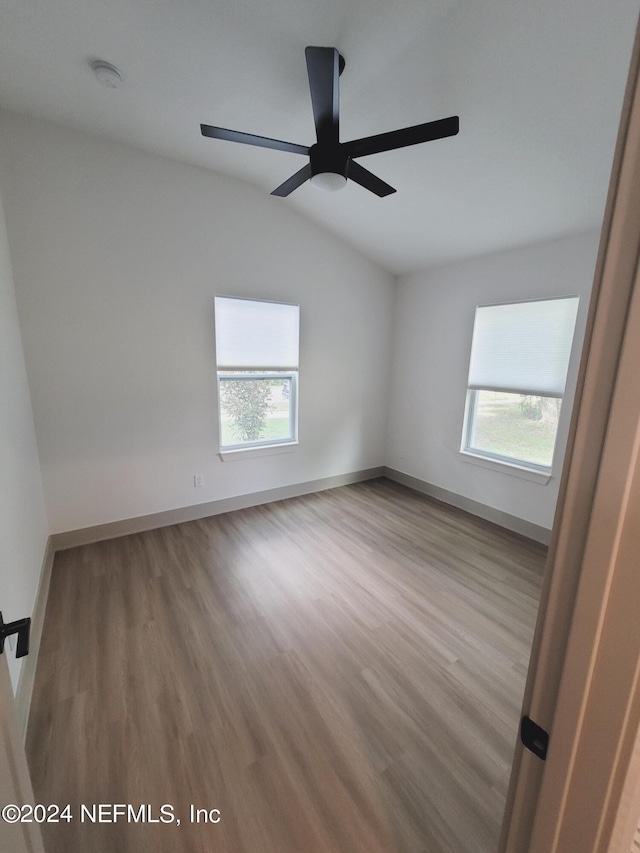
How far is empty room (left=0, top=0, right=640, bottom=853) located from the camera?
4.36 feet

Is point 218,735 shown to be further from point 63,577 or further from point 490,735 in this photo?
point 63,577

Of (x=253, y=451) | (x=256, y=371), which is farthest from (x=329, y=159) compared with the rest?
(x=253, y=451)

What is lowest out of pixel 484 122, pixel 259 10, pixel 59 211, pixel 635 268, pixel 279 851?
pixel 279 851

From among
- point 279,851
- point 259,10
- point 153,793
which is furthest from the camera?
point 259,10

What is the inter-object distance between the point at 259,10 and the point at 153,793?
10.9 ft

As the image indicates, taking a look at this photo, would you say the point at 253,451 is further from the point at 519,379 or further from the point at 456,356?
the point at 519,379

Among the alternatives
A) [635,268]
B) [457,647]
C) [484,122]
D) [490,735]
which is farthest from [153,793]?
[484,122]

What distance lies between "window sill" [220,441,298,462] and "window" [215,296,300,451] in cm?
4

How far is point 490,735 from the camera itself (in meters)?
1.49

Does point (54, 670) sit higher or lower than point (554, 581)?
lower

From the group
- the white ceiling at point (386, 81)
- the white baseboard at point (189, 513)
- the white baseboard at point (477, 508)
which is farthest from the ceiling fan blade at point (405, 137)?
the white baseboard at point (189, 513)

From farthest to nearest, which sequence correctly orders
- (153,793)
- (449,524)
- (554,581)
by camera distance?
(449,524), (153,793), (554,581)

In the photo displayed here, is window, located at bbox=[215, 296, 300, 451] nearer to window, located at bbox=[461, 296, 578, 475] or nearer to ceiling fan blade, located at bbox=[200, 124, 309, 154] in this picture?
ceiling fan blade, located at bbox=[200, 124, 309, 154]

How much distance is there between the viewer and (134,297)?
9.30 feet
